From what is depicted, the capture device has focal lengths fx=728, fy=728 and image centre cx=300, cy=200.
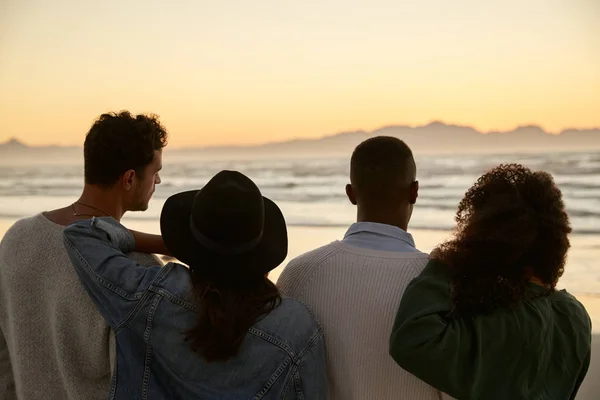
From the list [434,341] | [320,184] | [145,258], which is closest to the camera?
[434,341]

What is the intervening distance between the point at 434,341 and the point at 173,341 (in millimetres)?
497

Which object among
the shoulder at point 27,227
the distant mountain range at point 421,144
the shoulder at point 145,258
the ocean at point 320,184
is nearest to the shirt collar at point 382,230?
the shoulder at point 145,258

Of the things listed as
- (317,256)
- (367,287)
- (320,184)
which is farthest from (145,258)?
(320,184)

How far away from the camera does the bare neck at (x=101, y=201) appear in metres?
1.64

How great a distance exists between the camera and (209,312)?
135 centimetres

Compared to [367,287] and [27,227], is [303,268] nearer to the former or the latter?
[367,287]

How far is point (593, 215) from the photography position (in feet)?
33.2

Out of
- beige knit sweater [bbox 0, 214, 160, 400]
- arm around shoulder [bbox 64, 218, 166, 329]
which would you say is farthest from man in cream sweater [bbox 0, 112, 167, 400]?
arm around shoulder [bbox 64, 218, 166, 329]

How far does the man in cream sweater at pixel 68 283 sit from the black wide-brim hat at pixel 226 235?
198 millimetres

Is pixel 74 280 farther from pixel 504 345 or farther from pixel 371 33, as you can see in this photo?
pixel 371 33

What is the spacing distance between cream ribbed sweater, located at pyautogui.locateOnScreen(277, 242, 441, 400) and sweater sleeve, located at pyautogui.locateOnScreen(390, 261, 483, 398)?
0.15 metres

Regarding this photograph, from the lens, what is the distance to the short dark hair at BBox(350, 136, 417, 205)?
5.46 feet

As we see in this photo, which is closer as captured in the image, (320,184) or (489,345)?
(489,345)

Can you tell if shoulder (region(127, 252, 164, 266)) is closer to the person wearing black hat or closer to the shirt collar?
the person wearing black hat
